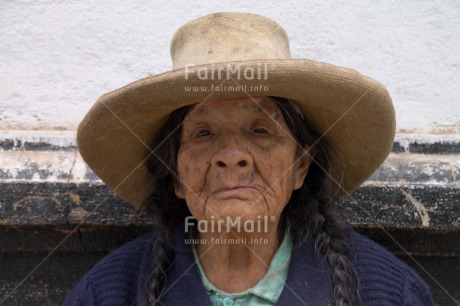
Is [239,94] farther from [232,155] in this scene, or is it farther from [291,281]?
[291,281]

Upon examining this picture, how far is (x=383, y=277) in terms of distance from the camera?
1944 mm

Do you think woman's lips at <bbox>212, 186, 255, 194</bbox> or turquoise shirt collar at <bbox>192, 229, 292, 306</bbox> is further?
turquoise shirt collar at <bbox>192, 229, 292, 306</bbox>

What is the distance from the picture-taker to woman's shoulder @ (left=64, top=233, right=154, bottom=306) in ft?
6.45

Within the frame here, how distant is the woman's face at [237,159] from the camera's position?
5.79ft

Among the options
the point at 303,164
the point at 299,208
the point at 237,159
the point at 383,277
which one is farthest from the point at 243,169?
the point at 383,277

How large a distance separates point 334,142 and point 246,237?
46cm

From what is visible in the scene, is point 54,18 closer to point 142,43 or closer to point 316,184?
point 142,43

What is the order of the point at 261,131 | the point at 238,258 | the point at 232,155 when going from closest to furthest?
the point at 232,155 < the point at 261,131 < the point at 238,258

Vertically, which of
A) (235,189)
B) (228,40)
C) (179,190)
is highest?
(228,40)

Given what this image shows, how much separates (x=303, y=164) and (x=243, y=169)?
33 centimetres

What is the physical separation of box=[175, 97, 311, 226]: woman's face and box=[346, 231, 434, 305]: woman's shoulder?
348 millimetres

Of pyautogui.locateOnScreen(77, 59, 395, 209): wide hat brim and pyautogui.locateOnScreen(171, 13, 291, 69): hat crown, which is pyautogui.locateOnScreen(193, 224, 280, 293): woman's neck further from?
pyautogui.locateOnScreen(171, 13, 291, 69): hat crown

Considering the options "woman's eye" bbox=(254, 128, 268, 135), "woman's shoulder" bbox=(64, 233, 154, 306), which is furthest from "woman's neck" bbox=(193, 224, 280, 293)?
"woman's eye" bbox=(254, 128, 268, 135)

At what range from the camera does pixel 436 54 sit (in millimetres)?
2467
